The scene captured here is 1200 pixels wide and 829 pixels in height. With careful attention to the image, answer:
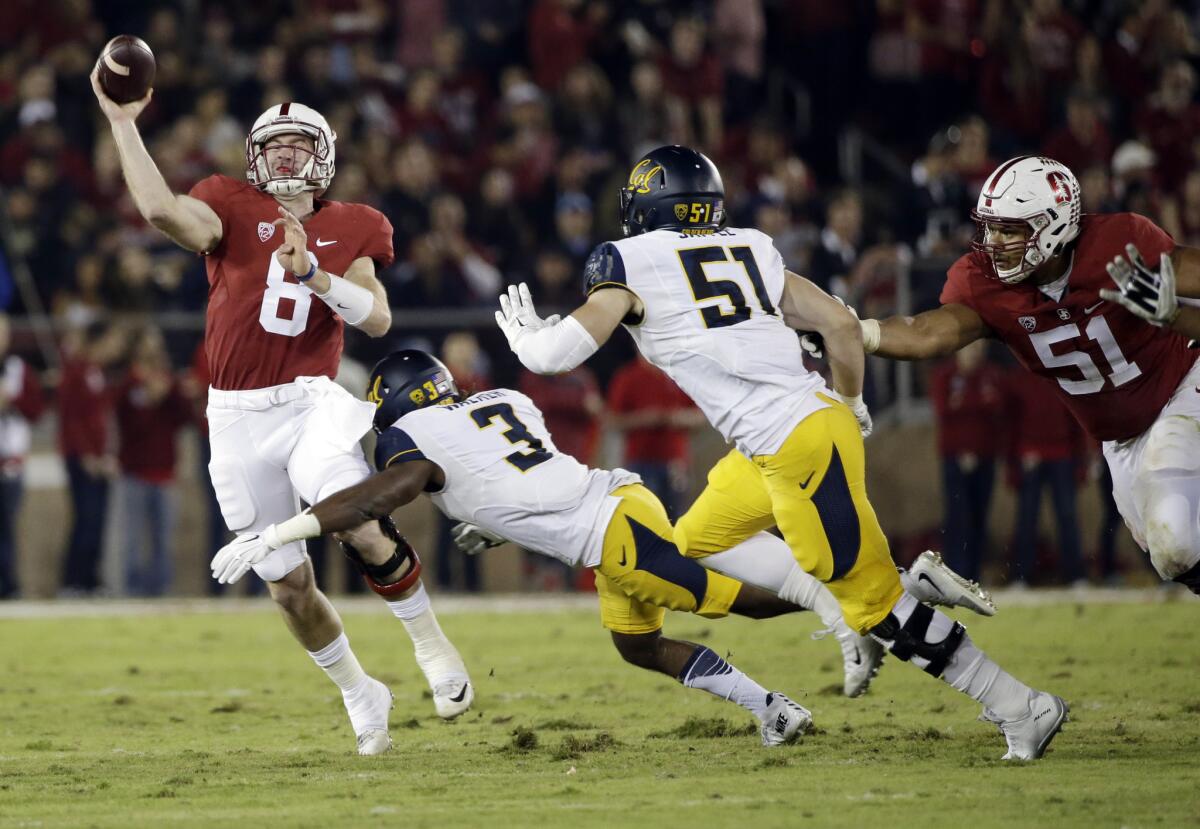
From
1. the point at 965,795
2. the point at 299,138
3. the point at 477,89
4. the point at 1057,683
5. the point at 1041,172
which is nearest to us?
the point at 965,795

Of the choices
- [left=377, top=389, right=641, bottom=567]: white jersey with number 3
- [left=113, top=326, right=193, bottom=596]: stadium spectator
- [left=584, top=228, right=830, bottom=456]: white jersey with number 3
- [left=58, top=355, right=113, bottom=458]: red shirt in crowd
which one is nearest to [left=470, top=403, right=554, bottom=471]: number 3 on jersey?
[left=377, top=389, right=641, bottom=567]: white jersey with number 3

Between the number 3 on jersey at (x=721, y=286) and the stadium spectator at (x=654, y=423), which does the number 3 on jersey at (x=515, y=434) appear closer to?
the number 3 on jersey at (x=721, y=286)

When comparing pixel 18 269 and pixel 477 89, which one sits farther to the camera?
pixel 477 89

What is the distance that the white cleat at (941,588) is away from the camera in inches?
228

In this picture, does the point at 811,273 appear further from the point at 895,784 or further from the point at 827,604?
the point at 895,784

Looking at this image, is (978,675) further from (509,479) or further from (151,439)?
(151,439)

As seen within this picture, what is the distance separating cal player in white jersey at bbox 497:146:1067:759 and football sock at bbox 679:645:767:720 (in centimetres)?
38

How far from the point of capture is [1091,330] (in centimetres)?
596

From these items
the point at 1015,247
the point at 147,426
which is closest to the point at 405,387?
the point at 1015,247

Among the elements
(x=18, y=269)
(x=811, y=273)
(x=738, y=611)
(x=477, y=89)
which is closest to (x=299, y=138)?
(x=738, y=611)

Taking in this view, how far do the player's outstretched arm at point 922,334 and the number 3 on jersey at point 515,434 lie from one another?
120 cm

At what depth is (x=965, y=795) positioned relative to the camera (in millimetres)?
4801

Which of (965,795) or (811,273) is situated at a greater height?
(811,273)

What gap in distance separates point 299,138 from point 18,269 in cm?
729
